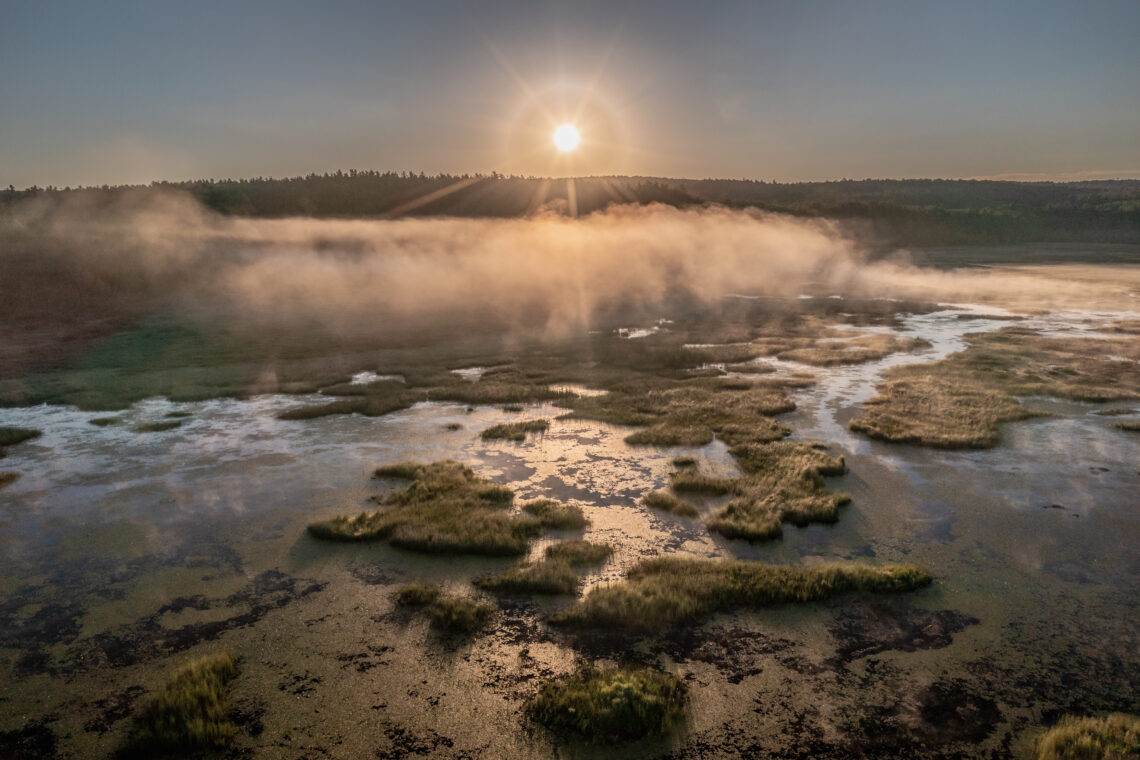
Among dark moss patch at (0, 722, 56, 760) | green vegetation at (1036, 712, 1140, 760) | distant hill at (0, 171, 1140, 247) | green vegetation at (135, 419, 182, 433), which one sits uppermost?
distant hill at (0, 171, 1140, 247)

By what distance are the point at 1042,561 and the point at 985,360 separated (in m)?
24.1

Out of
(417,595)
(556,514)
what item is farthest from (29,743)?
(556,514)

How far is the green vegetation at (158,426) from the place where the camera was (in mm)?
24531

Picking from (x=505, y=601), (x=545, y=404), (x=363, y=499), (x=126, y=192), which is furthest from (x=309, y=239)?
(x=505, y=601)

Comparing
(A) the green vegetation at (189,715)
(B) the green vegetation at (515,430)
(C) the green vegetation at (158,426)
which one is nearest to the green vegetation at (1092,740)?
(A) the green vegetation at (189,715)

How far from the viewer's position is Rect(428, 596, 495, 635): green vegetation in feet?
37.3

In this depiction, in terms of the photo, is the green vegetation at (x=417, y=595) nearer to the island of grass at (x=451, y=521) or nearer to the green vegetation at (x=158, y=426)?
the island of grass at (x=451, y=521)

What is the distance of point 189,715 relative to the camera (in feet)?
29.5

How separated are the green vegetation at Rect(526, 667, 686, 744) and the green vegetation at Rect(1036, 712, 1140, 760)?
177 inches

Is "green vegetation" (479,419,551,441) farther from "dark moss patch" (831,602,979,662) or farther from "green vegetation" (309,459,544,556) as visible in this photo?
"dark moss patch" (831,602,979,662)

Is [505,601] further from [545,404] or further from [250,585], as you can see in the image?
[545,404]

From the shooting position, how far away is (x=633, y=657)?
10.4 meters

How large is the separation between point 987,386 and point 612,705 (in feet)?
86.0

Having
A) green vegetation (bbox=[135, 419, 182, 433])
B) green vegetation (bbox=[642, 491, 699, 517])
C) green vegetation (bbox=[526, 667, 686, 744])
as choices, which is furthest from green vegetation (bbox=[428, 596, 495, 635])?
green vegetation (bbox=[135, 419, 182, 433])
